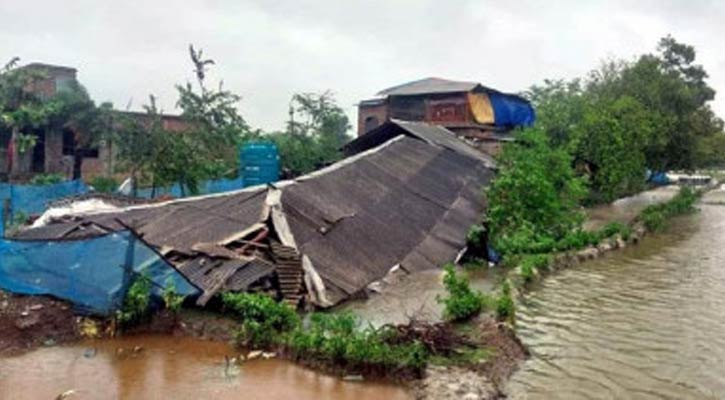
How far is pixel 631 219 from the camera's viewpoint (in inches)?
1049

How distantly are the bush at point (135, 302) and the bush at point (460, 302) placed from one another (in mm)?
4773

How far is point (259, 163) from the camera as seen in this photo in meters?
23.4

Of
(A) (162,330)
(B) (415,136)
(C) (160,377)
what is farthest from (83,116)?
(C) (160,377)

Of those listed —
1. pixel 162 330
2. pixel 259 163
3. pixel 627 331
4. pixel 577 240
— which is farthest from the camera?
pixel 259 163

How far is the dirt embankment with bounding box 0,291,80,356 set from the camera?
9.37 metres

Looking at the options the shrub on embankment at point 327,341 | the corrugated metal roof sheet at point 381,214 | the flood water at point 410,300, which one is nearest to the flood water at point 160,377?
the shrub on embankment at point 327,341

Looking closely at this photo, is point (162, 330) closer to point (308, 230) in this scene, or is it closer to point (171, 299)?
Result: point (171, 299)

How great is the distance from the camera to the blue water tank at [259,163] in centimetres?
2334

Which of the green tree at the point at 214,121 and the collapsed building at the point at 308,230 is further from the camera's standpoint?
the green tree at the point at 214,121

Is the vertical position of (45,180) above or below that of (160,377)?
above

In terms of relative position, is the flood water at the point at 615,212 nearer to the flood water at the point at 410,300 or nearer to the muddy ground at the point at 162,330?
the flood water at the point at 410,300

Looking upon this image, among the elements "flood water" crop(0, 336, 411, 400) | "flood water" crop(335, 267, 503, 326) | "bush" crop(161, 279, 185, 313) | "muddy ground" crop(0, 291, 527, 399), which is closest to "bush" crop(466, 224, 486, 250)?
"flood water" crop(335, 267, 503, 326)

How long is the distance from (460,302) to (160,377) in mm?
4852

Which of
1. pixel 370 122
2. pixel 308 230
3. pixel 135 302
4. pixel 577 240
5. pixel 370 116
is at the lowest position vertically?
pixel 135 302
